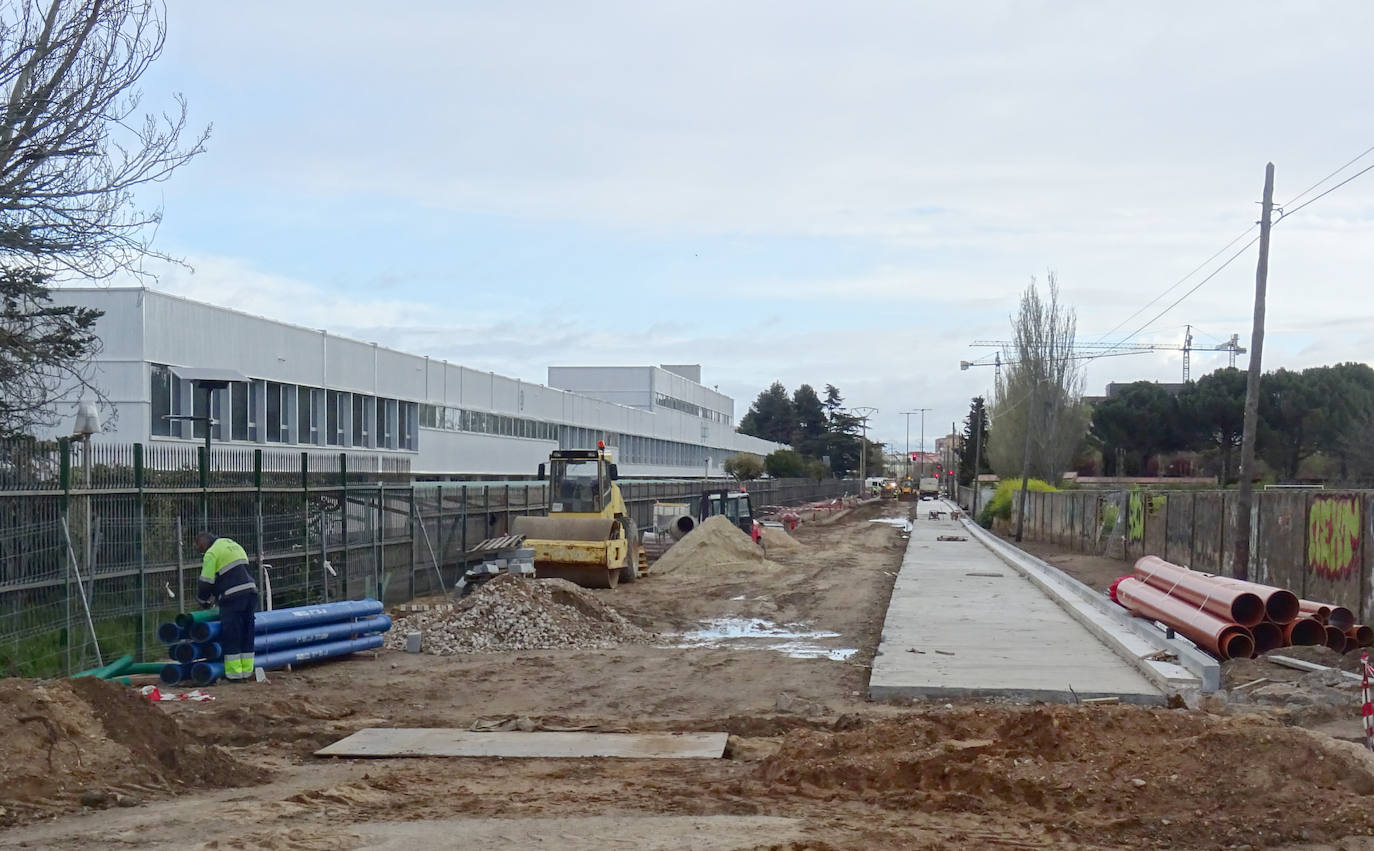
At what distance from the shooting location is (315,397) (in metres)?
37.5

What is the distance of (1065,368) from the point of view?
67.2m

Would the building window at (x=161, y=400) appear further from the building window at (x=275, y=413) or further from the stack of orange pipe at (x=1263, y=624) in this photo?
the stack of orange pipe at (x=1263, y=624)

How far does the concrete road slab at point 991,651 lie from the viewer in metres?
13.3

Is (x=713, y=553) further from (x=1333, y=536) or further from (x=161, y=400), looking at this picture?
(x=1333, y=536)

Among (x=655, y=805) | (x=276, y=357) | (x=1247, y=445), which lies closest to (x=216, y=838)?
(x=655, y=805)

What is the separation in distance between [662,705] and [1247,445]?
558 inches

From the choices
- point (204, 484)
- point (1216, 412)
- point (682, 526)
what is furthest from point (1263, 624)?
point (1216, 412)

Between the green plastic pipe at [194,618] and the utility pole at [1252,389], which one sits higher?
the utility pole at [1252,389]

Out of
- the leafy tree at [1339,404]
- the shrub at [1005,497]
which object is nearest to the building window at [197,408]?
the shrub at [1005,497]

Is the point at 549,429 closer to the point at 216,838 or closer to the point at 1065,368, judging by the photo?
the point at 1065,368

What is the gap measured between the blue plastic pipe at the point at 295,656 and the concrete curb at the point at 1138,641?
9789 millimetres

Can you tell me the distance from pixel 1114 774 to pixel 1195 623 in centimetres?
860

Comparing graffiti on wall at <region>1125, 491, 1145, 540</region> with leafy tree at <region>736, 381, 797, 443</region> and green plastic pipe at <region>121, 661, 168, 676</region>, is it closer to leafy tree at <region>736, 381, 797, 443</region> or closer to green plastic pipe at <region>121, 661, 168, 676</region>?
green plastic pipe at <region>121, 661, 168, 676</region>

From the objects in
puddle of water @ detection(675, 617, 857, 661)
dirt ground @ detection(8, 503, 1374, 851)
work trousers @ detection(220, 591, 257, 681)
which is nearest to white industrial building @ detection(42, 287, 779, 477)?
work trousers @ detection(220, 591, 257, 681)
